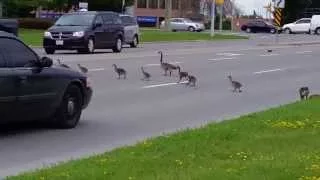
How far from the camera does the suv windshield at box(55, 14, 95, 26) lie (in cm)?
3491

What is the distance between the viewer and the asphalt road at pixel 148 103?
10266 millimetres

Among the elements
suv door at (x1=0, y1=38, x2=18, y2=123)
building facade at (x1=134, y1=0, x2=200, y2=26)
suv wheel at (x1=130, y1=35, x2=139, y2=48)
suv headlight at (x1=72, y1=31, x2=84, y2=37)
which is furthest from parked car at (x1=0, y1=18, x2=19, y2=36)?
building facade at (x1=134, y1=0, x2=200, y2=26)

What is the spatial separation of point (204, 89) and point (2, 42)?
365 inches

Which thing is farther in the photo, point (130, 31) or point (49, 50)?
point (130, 31)

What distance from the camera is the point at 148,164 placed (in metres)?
7.86

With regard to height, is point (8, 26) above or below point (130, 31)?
above

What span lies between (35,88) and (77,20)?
2428 centimetres

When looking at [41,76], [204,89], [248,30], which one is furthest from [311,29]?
[41,76]

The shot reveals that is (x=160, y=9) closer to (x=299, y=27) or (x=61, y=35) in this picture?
(x=299, y=27)

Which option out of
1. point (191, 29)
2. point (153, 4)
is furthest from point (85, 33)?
point (153, 4)

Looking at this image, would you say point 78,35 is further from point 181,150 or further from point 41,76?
point 181,150

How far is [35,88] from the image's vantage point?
11148 mm

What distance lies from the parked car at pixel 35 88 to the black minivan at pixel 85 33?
21482 mm

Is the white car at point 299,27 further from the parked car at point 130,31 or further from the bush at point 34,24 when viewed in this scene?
the parked car at point 130,31
